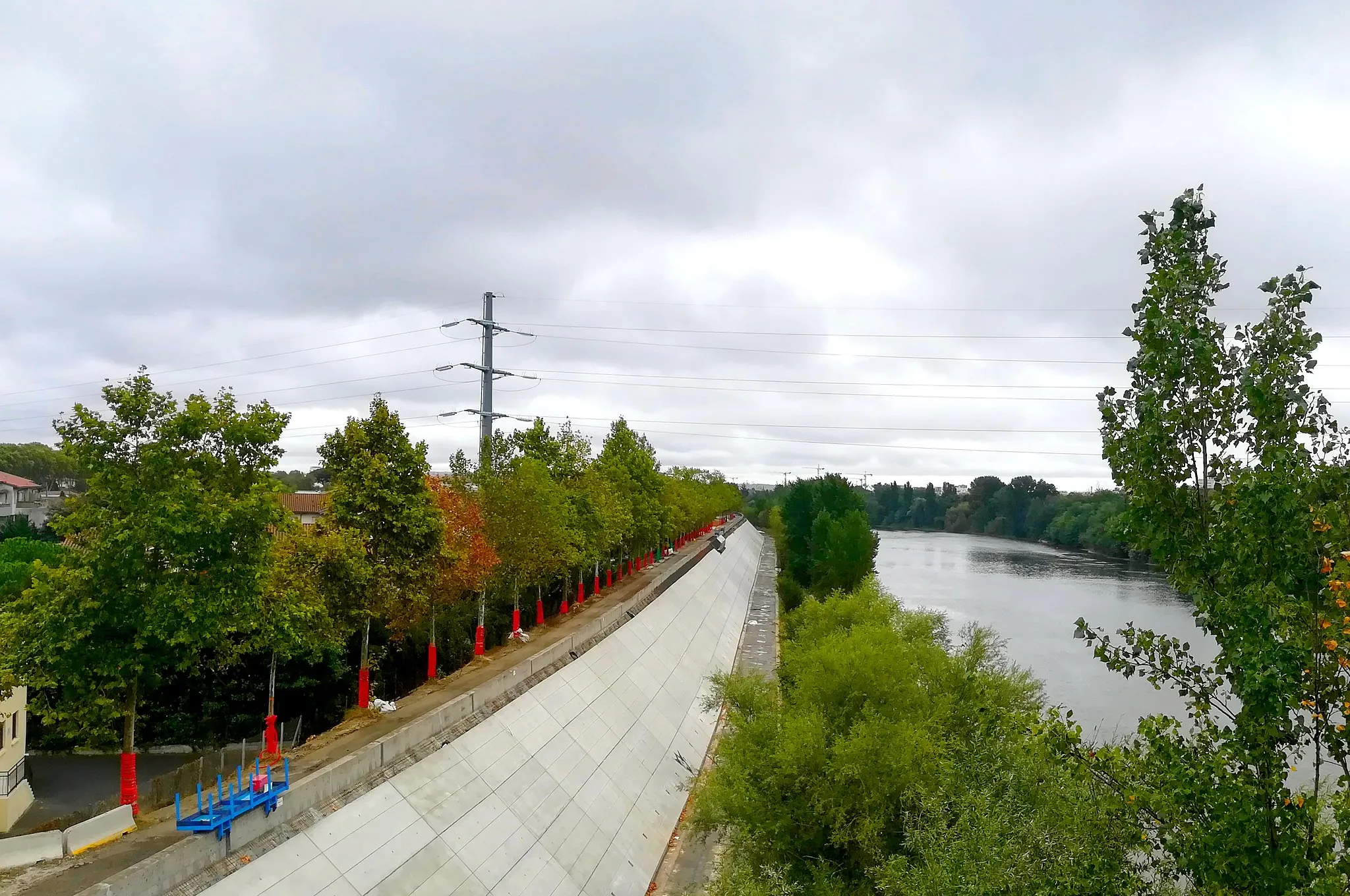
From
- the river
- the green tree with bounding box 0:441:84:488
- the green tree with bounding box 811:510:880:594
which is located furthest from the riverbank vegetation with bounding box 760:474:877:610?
the green tree with bounding box 0:441:84:488

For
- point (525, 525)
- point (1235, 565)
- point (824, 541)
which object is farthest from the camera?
point (824, 541)

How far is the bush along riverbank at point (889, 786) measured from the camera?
13.8 m

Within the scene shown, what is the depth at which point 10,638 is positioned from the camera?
57.9 ft

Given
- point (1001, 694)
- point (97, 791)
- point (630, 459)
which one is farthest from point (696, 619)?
point (97, 791)

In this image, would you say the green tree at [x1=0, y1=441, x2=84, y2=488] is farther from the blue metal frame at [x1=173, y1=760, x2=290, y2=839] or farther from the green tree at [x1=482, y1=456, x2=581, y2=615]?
the blue metal frame at [x1=173, y1=760, x2=290, y2=839]

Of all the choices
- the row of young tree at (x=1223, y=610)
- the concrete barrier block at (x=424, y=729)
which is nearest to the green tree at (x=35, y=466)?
the concrete barrier block at (x=424, y=729)

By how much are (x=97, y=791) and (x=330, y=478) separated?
1211 centimetres

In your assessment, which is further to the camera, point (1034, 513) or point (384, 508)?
point (1034, 513)

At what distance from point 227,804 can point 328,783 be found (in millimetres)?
3111

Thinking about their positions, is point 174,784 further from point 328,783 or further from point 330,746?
point 330,746

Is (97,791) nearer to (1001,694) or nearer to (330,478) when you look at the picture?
(330,478)

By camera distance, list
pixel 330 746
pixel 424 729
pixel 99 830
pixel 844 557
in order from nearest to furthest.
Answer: pixel 99 830 → pixel 330 746 → pixel 424 729 → pixel 844 557

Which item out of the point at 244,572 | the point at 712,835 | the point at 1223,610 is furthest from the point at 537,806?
the point at 1223,610

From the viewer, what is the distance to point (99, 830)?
16.2 meters
